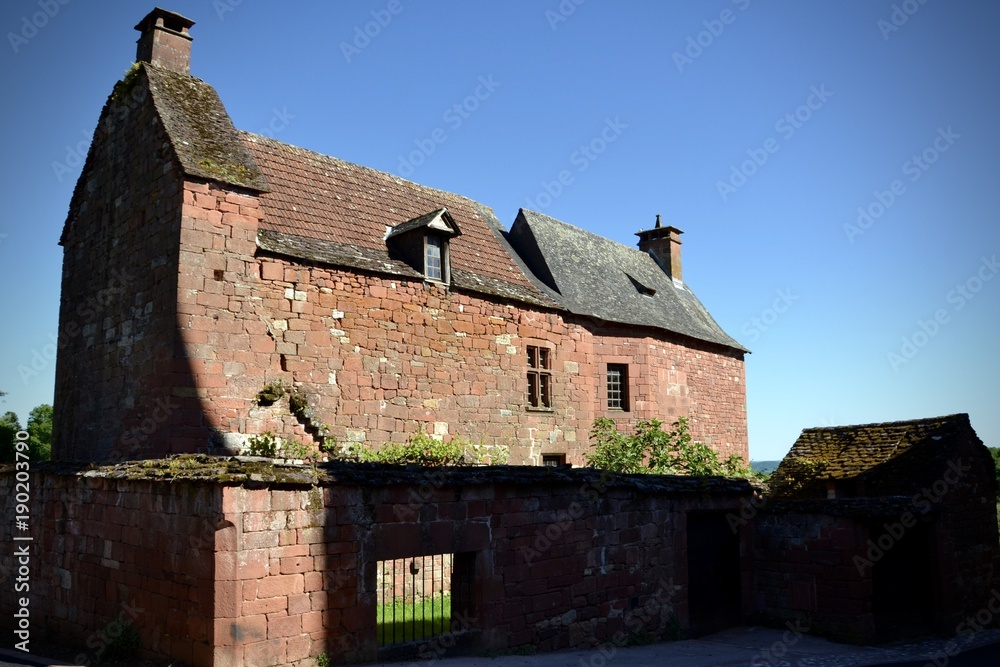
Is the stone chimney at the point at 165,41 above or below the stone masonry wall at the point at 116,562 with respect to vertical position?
above

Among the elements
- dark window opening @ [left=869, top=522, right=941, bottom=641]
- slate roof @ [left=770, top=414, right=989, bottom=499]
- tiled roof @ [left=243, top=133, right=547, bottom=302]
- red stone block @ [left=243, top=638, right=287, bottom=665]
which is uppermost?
tiled roof @ [left=243, top=133, right=547, bottom=302]

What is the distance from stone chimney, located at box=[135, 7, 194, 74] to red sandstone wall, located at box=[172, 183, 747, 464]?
394 centimetres

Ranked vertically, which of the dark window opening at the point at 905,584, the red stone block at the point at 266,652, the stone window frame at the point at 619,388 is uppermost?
the stone window frame at the point at 619,388

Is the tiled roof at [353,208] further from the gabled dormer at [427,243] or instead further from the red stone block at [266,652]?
the red stone block at [266,652]

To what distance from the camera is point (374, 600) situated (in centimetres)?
839

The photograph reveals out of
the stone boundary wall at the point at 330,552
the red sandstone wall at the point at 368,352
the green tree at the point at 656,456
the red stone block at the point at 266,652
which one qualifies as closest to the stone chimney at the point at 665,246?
the red sandstone wall at the point at 368,352

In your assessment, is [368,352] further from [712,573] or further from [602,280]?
[602,280]

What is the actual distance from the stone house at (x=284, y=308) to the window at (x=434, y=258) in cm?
3

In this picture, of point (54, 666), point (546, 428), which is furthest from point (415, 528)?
point (546, 428)

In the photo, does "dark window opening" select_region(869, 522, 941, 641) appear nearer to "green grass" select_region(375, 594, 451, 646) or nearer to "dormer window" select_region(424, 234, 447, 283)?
"green grass" select_region(375, 594, 451, 646)

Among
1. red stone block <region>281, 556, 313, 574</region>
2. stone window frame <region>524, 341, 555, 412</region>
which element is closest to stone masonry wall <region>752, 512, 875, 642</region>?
stone window frame <region>524, 341, 555, 412</region>

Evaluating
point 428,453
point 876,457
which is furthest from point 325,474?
point 876,457

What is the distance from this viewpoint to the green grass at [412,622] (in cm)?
929

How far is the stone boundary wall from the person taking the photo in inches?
293
